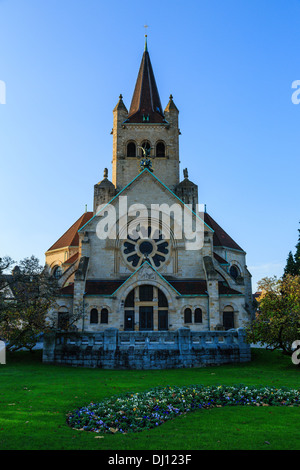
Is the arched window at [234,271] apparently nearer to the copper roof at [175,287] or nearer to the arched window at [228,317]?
the copper roof at [175,287]

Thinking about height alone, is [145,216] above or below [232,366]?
above

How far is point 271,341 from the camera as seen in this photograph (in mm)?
26812

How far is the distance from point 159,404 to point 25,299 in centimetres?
1365

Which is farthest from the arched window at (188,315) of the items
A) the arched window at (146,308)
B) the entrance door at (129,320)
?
the entrance door at (129,320)

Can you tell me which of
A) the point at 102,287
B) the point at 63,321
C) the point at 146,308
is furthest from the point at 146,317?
the point at 63,321

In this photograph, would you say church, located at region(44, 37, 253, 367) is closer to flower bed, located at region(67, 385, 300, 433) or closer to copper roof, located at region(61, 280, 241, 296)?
copper roof, located at region(61, 280, 241, 296)

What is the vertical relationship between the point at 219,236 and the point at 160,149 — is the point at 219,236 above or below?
below

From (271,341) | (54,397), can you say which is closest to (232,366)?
(271,341)

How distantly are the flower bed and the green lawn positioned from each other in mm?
531

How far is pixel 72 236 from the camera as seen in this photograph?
5256 cm

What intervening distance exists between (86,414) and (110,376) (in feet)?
31.9

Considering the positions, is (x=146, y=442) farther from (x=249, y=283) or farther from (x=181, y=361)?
(x=249, y=283)

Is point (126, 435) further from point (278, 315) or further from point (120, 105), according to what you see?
point (120, 105)

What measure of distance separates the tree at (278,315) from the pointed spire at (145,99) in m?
→ 33.4
